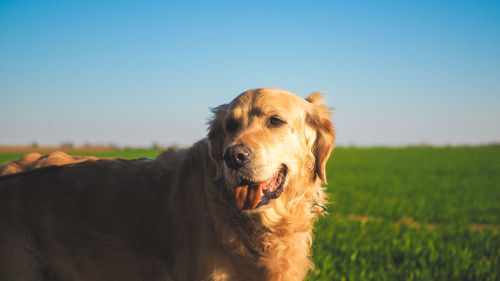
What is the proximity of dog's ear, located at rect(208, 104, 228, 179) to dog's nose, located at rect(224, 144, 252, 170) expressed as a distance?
31 centimetres

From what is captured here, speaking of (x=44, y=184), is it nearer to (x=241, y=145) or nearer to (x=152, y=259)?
(x=152, y=259)

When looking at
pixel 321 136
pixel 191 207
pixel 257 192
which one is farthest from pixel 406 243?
pixel 191 207

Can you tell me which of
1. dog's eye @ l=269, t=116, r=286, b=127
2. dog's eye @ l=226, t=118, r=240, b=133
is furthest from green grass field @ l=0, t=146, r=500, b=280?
dog's eye @ l=226, t=118, r=240, b=133

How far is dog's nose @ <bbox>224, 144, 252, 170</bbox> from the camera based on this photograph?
2312 mm

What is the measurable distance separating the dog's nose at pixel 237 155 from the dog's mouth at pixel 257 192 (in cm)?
17

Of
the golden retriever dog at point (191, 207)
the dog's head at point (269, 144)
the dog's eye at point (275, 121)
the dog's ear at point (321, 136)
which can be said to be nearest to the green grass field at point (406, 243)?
the dog's ear at point (321, 136)

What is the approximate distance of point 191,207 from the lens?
2.55m

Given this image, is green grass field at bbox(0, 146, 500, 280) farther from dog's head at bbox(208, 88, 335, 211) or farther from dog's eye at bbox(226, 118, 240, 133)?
dog's eye at bbox(226, 118, 240, 133)

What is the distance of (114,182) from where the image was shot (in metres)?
2.83

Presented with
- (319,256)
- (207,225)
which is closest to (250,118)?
(207,225)

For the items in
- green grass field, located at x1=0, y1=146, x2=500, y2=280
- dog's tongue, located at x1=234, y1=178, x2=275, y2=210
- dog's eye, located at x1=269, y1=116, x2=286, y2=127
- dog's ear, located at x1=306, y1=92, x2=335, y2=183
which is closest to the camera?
→ dog's tongue, located at x1=234, y1=178, x2=275, y2=210

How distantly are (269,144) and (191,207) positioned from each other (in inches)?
31.8

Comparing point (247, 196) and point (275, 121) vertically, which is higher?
point (275, 121)

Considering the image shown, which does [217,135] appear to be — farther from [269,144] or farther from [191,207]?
[191,207]
